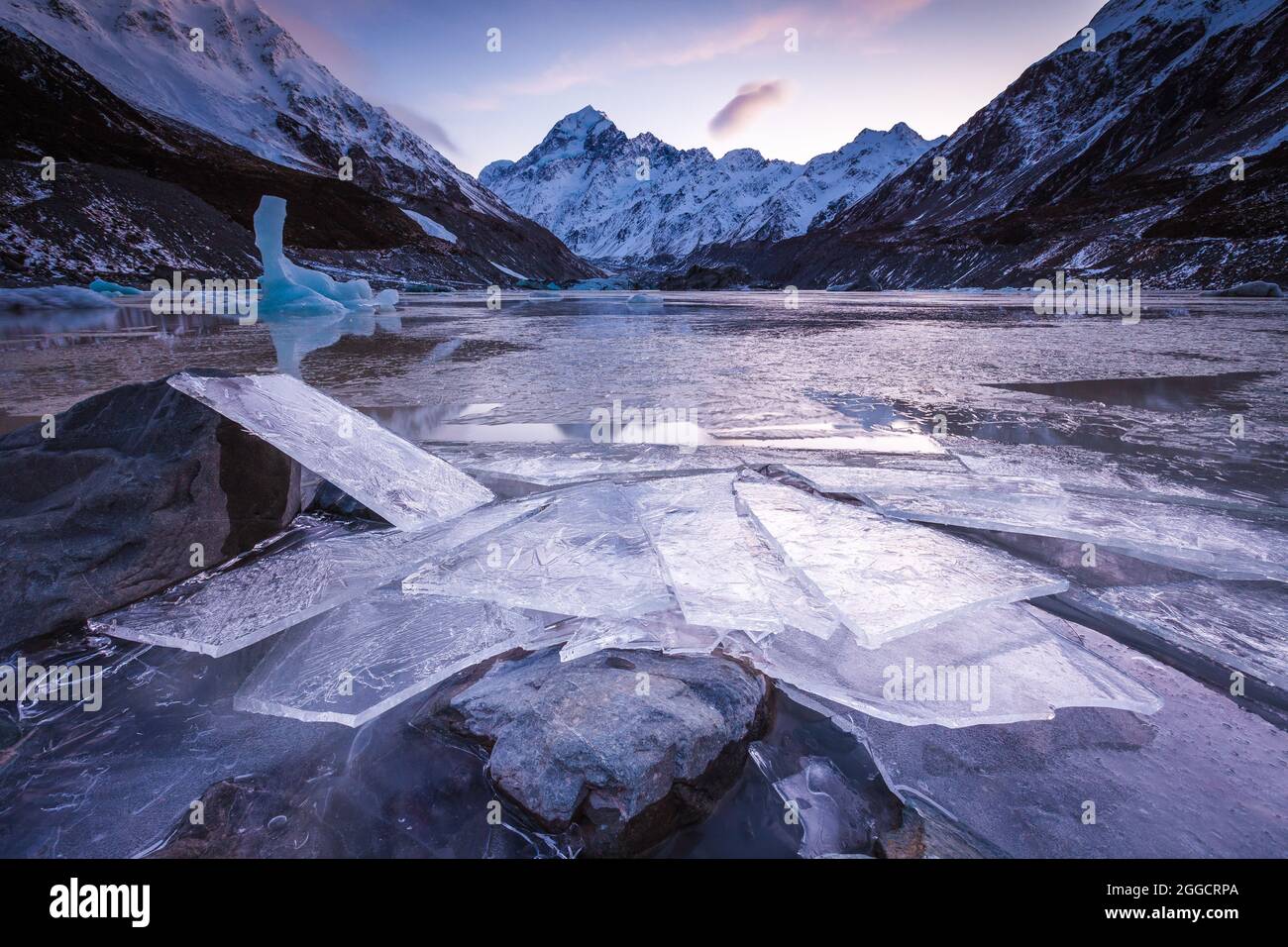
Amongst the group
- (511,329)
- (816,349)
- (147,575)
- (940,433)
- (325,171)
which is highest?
(325,171)

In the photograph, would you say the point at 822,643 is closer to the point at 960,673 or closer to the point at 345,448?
the point at 960,673

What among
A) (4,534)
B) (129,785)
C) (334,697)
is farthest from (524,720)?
(4,534)

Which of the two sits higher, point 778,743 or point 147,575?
point 147,575

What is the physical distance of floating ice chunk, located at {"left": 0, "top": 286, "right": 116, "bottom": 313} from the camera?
19.1m

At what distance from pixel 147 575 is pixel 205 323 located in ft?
51.0

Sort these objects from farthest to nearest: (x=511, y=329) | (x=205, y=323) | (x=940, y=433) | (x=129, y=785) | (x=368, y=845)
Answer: (x=205, y=323)
(x=511, y=329)
(x=940, y=433)
(x=129, y=785)
(x=368, y=845)

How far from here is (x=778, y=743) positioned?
5.17ft

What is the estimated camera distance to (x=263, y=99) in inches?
3711

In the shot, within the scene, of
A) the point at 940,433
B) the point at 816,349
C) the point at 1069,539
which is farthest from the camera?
the point at 816,349

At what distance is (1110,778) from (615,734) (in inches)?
46.9

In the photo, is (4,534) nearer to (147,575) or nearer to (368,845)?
(147,575)

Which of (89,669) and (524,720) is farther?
(89,669)

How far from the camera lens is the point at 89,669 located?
1829 millimetres

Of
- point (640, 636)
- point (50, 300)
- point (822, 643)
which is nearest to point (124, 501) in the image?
point (640, 636)
